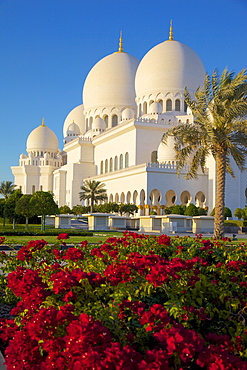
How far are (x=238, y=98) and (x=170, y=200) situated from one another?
85.0 feet

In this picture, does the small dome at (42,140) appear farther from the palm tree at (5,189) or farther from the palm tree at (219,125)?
the palm tree at (219,125)

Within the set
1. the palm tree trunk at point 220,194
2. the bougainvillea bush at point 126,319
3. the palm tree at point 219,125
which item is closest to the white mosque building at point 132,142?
the palm tree at point 219,125

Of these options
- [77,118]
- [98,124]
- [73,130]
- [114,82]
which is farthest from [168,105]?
[77,118]

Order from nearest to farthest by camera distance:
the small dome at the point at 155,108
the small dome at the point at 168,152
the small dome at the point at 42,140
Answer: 1. the small dome at the point at 168,152
2. the small dome at the point at 155,108
3. the small dome at the point at 42,140

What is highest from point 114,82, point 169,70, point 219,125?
point 114,82

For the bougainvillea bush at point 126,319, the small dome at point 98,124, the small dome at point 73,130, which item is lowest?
the bougainvillea bush at point 126,319

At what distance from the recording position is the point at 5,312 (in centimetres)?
566

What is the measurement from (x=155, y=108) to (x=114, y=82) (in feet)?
36.7

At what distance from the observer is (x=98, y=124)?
51.8 metres

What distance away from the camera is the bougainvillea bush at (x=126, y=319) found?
105 inches

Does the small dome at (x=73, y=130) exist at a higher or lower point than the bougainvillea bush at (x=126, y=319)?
higher

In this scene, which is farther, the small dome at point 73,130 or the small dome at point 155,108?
the small dome at point 73,130

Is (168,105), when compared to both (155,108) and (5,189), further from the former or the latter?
(5,189)

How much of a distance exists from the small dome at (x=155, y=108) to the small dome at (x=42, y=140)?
24854 millimetres
